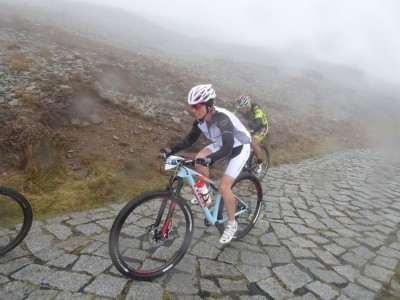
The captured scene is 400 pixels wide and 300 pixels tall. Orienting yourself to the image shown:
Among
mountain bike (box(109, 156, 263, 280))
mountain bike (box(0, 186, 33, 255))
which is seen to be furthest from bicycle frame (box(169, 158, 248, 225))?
mountain bike (box(0, 186, 33, 255))

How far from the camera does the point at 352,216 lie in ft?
26.6

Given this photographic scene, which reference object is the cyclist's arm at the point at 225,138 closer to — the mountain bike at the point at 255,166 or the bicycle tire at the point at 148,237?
the bicycle tire at the point at 148,237

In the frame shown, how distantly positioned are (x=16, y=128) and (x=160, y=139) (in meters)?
4.54

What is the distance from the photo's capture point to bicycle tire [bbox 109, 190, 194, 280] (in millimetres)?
4422

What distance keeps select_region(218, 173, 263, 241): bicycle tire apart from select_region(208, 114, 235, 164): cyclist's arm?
985mm

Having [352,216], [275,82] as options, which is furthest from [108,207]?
[275,82]

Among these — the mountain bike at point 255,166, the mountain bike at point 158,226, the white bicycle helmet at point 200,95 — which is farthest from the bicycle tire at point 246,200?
the mountain bike at point 255,166

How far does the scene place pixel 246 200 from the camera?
638 centimetres

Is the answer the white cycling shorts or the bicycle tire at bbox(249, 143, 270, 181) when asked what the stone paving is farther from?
the bicycle tire at bbox(249, 143, 270, 181)

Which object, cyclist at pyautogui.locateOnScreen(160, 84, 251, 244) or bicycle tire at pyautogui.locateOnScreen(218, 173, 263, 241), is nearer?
cyclist at pyautogui.locateOnScreen(160, 84, 251, 244)

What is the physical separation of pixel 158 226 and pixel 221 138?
1971 millimetres

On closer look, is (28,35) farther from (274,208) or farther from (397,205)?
(397,205)

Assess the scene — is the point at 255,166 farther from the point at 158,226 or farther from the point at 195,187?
the point at 158,226

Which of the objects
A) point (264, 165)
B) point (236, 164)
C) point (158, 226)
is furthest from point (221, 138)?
point (264, 165)
